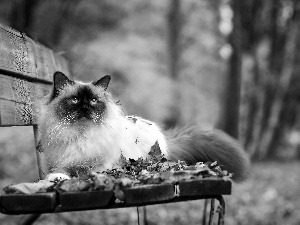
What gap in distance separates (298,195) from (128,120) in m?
4.75

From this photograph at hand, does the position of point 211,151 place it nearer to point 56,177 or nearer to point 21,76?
point 56,177

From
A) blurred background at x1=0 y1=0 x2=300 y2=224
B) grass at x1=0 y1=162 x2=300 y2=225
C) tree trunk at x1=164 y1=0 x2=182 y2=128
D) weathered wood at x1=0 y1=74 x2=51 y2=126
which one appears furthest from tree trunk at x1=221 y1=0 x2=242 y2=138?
weathered wood at x1=0 y1=74 x2=51 y2=126

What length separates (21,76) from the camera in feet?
8.77

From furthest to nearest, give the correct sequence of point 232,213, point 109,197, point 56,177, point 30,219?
point 232,213 < point 30,219 < point 56,177 < point 109,197

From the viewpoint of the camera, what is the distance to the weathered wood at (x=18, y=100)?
2275 mm

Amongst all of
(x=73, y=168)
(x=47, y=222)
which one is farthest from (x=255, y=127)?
(x=73, y=168)

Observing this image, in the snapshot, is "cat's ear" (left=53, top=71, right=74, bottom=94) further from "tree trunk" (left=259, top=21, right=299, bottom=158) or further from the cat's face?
"tree trunk" (left=259, top=21, right=299, bottom=158)

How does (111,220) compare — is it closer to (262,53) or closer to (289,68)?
(289,68)

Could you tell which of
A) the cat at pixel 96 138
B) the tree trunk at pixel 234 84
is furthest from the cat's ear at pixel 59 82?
the tree trunk at pixel 234 84

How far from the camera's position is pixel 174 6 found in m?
13.3

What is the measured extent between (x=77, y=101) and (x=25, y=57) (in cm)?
54

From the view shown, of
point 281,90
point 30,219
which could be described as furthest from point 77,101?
point 281,90

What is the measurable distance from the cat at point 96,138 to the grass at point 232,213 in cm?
251

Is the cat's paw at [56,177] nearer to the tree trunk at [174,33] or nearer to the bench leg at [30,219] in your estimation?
the bench leg at [30,219]
